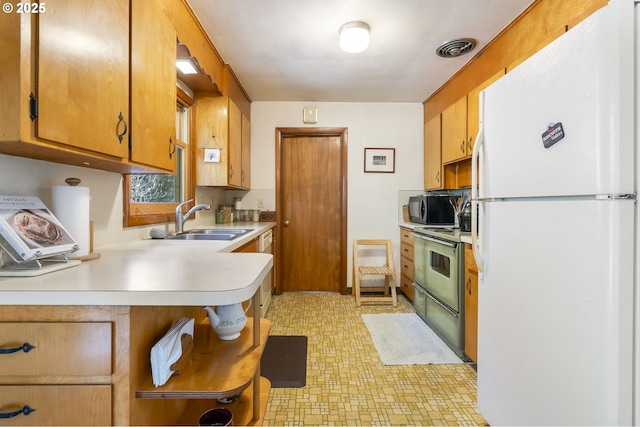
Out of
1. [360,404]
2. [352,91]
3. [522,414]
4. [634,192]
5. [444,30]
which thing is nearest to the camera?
[634,192]

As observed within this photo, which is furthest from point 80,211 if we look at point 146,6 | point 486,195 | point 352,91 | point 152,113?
point 352,91

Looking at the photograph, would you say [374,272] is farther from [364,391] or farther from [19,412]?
[19,412]

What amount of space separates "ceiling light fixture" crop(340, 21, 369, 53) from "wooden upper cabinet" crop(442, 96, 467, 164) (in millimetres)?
1124

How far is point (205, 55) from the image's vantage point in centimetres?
217

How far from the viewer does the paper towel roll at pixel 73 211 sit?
112 centimetres

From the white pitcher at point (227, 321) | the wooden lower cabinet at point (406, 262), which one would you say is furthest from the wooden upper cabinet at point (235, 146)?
the wooden lower cabinet at point (406, 262)

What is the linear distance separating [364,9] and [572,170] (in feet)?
5.25

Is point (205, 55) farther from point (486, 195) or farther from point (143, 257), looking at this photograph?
point (486, 195)

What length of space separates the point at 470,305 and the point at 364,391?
35.5 inches

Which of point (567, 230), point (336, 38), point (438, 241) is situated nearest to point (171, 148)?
point (336, 38)

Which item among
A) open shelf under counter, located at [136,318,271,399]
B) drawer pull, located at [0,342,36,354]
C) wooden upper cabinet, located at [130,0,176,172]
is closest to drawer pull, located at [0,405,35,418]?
drawer pull, located at [0,342,36,354]

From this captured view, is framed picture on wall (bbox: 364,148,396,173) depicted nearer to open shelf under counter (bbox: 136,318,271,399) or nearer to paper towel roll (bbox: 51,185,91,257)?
open shelf under counter (bbox: 136,318,271,399)

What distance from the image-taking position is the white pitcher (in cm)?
107

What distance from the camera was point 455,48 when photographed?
2.34 meters
